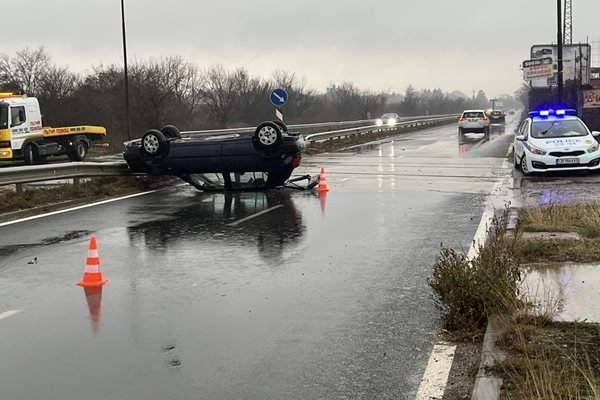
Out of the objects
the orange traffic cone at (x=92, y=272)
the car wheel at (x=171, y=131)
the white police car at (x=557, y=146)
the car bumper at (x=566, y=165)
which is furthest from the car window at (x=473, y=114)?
the orange traffic cone at (x=92, y=272)

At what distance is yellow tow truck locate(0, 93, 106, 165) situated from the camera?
23.6m

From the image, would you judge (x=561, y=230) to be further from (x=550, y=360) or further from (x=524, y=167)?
(x=524, y=167)

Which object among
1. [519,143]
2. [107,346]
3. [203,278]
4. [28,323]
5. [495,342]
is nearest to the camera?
[495,342]

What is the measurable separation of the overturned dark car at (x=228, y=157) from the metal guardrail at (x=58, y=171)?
66cm

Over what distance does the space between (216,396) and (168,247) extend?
192 inches

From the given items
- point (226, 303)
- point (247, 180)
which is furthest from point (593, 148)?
point (226, 303)

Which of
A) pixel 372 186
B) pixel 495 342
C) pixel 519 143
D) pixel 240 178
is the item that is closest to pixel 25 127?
pixel 240 178

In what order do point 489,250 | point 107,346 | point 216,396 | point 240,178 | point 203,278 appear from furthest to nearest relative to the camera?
point 240,178
point 203,278
point 489,250
point 107,346
point 216,396

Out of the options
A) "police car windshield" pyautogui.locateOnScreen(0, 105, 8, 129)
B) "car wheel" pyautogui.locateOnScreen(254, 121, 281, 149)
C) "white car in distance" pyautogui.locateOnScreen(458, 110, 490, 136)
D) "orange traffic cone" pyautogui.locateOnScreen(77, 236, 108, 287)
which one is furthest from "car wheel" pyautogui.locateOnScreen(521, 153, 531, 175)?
"white car in distance" pyautogui.locateOnScreen(458, 110, 490, 136)

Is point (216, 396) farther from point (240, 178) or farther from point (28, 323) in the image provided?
point (240, 178)

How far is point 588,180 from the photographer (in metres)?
15.8

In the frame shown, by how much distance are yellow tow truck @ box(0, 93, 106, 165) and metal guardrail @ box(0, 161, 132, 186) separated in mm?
9620

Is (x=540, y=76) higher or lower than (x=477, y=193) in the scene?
higher

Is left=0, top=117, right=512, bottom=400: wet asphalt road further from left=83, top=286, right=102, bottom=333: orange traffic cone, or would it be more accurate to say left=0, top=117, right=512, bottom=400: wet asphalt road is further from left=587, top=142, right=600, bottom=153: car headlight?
left=587, top=142, right=600, bottom=153: car headlight
